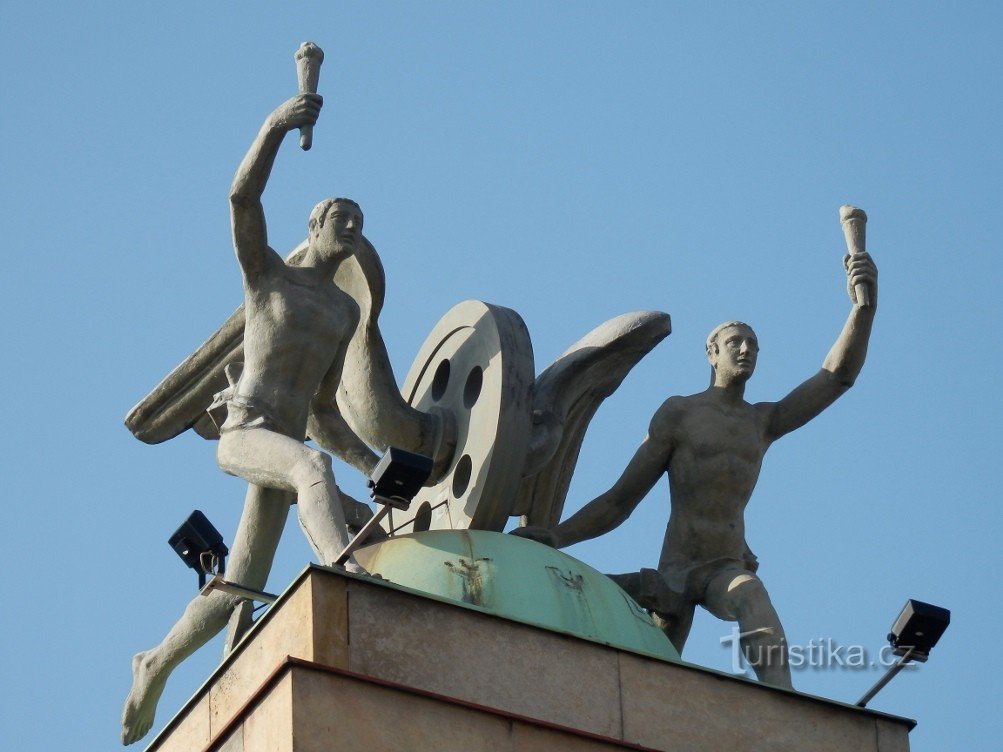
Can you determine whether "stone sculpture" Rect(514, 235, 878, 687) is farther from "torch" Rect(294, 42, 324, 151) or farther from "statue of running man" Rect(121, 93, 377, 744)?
"torch" Rect(294, 42, 324, 151)

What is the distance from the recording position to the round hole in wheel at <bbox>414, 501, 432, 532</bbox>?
2395 centimetres

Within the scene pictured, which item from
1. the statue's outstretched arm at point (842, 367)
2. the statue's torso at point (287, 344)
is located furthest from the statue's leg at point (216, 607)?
the statue's outstretched arm at point (842, 367)

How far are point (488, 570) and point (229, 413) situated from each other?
248cm

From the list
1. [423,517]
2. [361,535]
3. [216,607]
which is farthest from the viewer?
[423,517]

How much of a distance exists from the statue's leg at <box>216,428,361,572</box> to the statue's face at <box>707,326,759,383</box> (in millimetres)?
3909

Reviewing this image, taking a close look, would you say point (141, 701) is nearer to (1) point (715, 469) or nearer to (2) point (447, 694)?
(2) point (447, 694)

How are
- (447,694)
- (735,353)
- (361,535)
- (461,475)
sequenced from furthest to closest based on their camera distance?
1. (461,475)
2. (735,353)
3. (361,535)
4. (447,694)

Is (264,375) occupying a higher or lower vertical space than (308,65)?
lower

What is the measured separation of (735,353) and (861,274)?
48.0 inches

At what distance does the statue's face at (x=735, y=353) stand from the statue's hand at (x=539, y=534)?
1903 millimetres

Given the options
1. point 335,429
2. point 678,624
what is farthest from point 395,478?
point 678,624

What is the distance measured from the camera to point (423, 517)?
24000 millimetres

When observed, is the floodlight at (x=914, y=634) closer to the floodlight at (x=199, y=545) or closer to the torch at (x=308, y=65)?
the floodlight at (x=199, y=545)

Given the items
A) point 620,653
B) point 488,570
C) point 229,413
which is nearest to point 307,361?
point 229,413
